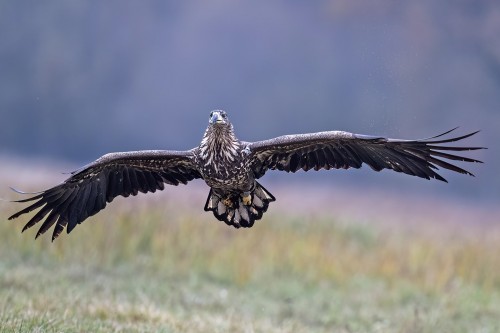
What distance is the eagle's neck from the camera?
→ 7.59m

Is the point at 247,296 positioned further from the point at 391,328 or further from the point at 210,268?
the point at 391,328

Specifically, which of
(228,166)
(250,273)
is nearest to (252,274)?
(250,273)

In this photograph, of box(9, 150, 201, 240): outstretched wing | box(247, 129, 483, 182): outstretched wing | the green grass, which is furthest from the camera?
the green grass

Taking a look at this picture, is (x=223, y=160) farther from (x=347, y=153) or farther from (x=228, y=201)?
(x=347, y=153)

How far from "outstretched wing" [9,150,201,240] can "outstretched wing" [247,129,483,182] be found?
627 millimetres

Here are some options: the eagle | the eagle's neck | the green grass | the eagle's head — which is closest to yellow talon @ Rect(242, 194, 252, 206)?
the eagle

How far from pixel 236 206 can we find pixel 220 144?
60 cm

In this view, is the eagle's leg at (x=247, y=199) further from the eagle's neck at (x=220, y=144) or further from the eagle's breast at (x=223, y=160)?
the eagle's neck at (x=220, y=144)

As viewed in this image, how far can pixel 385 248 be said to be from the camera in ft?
47.4

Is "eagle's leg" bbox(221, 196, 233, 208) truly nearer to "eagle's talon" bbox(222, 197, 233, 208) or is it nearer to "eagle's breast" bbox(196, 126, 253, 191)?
"eagle's talon" bbox(222, 197, 233, 208)

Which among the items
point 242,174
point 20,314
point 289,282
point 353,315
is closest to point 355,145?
point 242,174

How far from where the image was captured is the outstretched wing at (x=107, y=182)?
7.92 m

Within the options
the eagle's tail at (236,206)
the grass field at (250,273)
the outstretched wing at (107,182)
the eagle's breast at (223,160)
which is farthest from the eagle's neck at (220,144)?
the grass field at (250,273)

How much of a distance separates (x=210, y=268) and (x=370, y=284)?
6.67 ft
